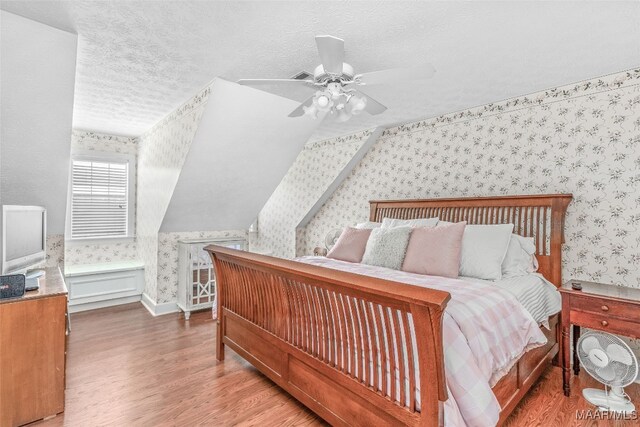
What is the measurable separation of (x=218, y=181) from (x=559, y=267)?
3528 mm

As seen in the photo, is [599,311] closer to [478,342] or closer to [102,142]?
[478,342]

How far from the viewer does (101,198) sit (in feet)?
14.4

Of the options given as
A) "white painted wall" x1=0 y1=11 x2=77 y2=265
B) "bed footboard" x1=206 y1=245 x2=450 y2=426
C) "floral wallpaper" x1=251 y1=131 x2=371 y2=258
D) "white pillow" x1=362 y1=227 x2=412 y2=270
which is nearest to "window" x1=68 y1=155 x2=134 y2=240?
"white painted wall" x1=0 y1=11 x2=77 y2=265

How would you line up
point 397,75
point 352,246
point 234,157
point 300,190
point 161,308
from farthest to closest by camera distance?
point 300,190 < point 161,308 < point 234,157 < point 352,246 < point 397,75

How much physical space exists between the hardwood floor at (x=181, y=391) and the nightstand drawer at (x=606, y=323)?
0.54m

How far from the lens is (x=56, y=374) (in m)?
2.00

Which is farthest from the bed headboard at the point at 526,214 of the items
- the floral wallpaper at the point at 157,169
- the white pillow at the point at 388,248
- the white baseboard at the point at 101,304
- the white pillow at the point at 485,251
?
the white baseboard at the point at 101,304

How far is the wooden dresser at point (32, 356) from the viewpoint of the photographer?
72.7 inches

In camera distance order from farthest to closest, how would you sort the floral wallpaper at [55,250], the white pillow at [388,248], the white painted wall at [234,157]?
the floral wallpaper at [55,250] → the white painted wall at [234,157] → the white pillow at [388,248]

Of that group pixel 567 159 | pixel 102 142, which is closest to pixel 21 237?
pixel 102 142

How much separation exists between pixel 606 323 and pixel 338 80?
89.9 inches

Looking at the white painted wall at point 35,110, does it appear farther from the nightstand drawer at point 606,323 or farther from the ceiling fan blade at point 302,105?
the nightstand drawer at point 606,323

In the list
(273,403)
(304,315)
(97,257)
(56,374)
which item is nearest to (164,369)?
(56,374)

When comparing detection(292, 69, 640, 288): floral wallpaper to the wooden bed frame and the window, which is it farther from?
the window
